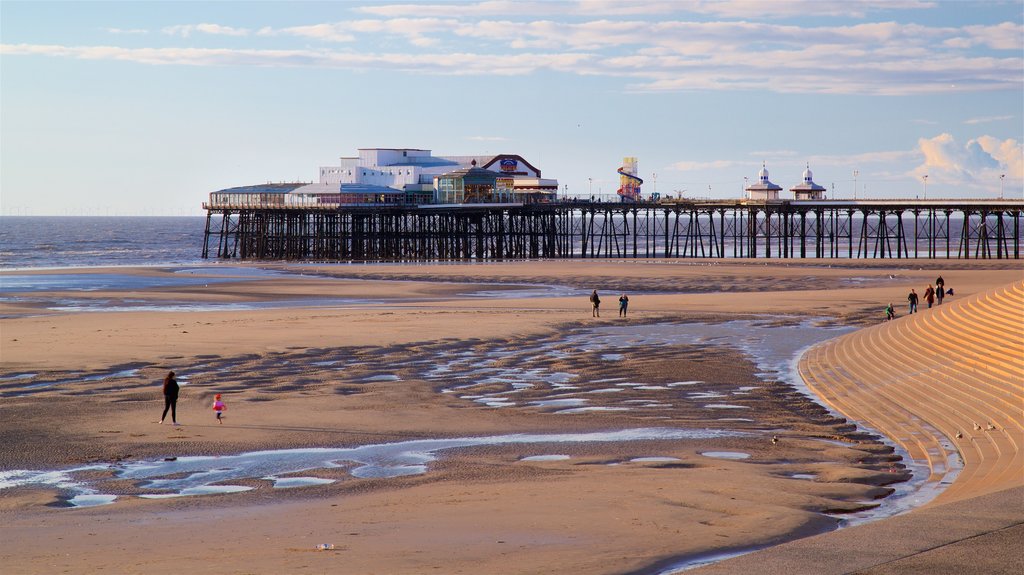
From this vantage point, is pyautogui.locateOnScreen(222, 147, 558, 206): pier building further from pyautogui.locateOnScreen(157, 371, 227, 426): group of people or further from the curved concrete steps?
pyautogui.locateOnScreen(157, 371, 227, 426): group of people

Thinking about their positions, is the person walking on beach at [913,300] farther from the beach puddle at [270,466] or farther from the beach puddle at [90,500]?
the beach puddle at [90,500]

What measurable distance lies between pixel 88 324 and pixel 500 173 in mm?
67055

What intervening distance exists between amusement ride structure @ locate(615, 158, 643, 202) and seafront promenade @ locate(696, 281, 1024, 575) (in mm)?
79229

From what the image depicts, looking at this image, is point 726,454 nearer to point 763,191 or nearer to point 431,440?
point 431,440

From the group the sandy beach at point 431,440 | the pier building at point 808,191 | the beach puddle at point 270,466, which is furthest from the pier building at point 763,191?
the beach puddle at point 270,466

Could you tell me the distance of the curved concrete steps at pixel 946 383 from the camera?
15.1 metres

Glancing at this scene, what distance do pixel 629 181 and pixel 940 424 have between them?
346 ft

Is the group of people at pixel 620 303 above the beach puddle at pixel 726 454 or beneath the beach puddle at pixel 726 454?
above

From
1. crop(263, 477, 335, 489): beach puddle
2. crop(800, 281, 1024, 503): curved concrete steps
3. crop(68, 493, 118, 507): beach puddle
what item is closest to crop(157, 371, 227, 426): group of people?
crop(263, 477, 335, 489): beach puddle

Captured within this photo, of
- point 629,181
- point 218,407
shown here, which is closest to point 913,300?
point 218,407

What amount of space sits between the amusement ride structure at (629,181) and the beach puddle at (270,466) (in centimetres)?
8789

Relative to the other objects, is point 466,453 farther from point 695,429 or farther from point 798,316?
point 798,316

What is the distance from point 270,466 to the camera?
50.8 feet

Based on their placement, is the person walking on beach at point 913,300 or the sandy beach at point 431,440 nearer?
the sandy beach at point 431,440
